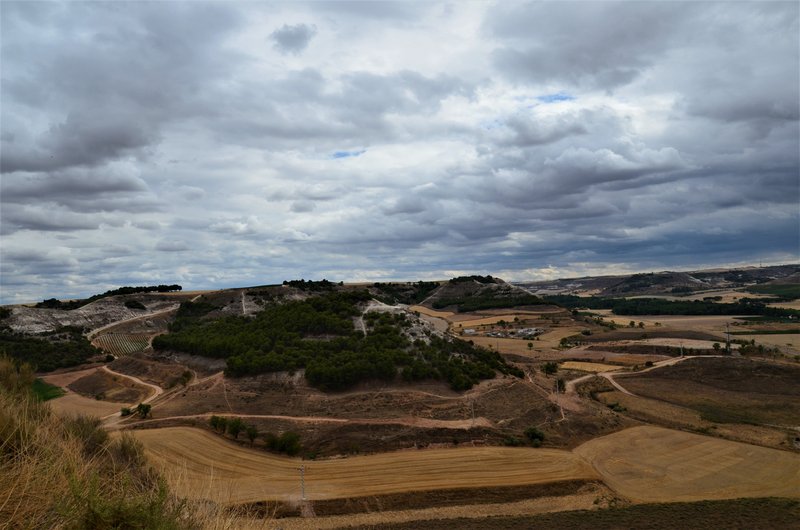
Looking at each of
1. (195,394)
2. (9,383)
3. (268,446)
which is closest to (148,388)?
(195,394)

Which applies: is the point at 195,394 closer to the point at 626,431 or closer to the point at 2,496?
the point at 626,431

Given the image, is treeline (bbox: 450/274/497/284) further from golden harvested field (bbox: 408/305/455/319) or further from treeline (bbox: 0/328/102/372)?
treeline (bbox: 0/328/102/372)

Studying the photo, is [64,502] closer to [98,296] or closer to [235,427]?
[235,427]

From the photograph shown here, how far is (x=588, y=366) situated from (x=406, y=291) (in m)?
96.2

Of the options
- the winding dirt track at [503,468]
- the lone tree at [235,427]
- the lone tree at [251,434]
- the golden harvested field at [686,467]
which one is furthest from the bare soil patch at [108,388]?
the golden harvested field at [686,467]

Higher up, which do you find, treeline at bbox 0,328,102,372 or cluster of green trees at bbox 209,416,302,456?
treeline at bbox 0,328,102,372

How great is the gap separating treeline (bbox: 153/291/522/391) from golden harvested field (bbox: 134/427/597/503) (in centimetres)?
1210

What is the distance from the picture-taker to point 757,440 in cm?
3897

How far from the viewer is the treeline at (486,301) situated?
476ft

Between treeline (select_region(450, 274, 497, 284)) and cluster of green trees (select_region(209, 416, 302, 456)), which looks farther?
treeline (select_region(450, 274, 497, 284))

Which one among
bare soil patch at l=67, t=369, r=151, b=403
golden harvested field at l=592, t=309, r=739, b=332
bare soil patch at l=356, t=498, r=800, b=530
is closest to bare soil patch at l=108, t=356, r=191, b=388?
bare soil patch at l=67, t=369, r=151, b=403

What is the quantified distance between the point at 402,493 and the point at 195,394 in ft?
87.5

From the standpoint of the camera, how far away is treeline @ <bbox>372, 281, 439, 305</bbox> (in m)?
153

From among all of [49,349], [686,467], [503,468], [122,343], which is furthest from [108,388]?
[686,467]
